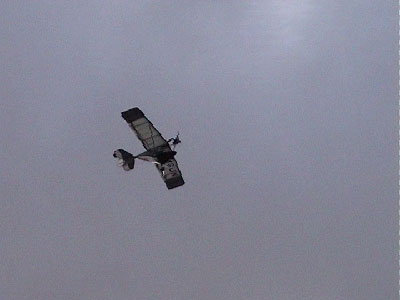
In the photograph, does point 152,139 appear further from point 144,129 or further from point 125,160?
point 125,160

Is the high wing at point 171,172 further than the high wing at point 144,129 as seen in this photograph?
Yes

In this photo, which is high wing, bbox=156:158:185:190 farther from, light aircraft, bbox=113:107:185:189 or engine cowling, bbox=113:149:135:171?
engine cowling, bbox=113:149:135:171

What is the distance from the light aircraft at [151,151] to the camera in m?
83.2

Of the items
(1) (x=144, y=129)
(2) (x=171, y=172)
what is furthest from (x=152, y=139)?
(2) (x=171, y=172)

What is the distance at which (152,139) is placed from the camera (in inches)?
3378

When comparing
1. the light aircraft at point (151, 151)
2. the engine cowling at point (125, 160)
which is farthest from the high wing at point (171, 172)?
the engine cowling at point (125, 160)

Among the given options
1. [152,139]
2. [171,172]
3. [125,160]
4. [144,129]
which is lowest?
[171,172]

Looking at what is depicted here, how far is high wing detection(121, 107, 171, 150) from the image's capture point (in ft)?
275

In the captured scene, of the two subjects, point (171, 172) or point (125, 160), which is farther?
point (171, 172)

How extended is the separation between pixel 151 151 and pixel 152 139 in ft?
7.83

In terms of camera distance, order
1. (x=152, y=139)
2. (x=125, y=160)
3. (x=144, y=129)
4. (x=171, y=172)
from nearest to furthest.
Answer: (x=125, y=160)
(x=171, y=172)
(x=144, y=129)
(x=152, y=139)

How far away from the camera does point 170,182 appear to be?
85062 mm

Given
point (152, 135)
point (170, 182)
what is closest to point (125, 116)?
point (152, 135)

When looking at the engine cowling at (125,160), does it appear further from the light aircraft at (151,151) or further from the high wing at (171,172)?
the high wing at (171,172)
